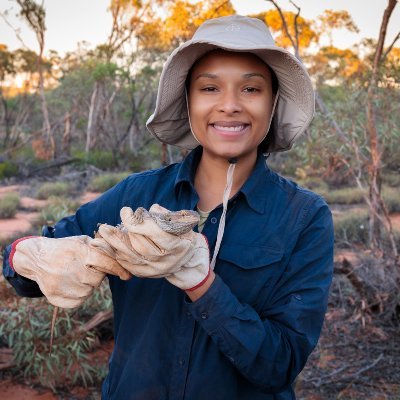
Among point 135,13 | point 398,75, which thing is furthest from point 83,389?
point 135,13

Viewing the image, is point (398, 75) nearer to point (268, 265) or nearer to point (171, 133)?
point (171, 133)

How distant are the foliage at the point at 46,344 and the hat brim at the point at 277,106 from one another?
1869mm

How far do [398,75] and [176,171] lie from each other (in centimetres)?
300

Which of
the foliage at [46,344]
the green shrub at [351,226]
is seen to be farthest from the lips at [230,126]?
the green shrub at [351,226]

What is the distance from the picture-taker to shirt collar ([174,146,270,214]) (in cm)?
154

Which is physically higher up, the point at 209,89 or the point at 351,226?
the point at 209,89

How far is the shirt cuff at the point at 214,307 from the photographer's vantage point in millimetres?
1302

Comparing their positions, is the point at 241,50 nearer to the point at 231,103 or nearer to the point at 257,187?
the point at 231,103

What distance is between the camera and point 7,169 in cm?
1324

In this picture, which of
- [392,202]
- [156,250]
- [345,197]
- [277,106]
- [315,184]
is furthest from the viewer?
[315,184]

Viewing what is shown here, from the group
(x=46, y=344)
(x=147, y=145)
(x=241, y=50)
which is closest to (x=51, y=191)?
(x=147, y=145)

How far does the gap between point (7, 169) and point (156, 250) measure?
12862mm

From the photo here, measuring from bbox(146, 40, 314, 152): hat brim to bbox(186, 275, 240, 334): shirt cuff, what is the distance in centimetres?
Result: 62

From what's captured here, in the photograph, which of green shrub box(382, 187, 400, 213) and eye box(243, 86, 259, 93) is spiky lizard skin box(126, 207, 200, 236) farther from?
green shrub box(382, 187, 400, 213)
